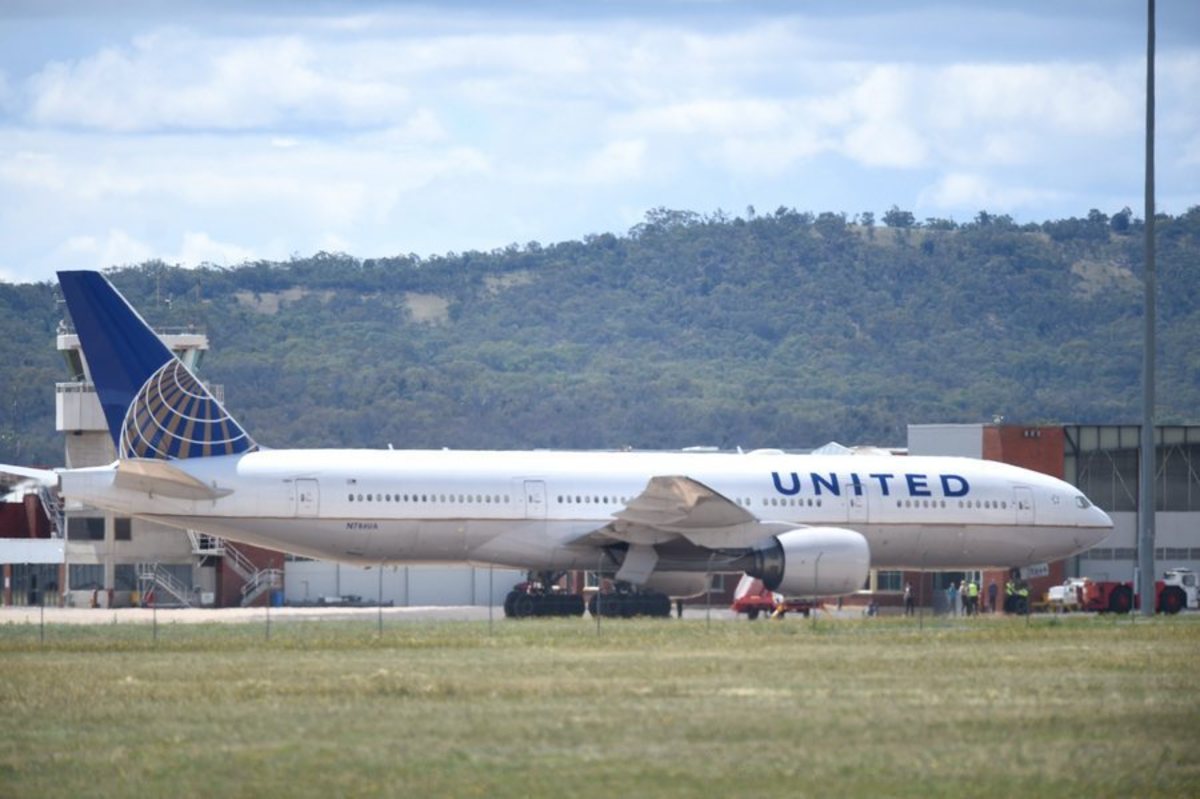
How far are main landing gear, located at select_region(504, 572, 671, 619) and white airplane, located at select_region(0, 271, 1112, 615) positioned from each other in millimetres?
79

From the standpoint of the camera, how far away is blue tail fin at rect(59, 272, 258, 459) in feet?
134

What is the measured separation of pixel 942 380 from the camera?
19662cm

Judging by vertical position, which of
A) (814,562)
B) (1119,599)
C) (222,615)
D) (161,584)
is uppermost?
(814,562)

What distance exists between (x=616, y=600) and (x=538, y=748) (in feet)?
75.9

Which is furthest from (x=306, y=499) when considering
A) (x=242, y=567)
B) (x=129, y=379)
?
(x=242, y=567)

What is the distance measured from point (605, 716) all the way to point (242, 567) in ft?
129

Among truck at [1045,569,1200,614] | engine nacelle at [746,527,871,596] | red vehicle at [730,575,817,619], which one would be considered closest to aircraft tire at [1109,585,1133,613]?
truck at [1045,569,1200,614]

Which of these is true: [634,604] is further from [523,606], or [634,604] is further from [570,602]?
[523,606]

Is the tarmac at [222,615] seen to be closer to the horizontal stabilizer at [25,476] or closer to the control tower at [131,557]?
the control tower at [131,557]

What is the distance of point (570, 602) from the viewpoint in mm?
43281

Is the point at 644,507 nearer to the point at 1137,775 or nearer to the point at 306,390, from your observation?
the point at 1137,775

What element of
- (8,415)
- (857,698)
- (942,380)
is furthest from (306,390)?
(857,698)

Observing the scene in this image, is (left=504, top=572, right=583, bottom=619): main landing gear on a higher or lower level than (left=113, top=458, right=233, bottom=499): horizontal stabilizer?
lower

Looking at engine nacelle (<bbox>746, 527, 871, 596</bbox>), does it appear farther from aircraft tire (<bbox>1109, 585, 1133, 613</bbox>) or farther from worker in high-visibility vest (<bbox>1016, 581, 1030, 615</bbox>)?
aircraft tire (<bbox>1109, 585, 1133, 613</bbox>)
